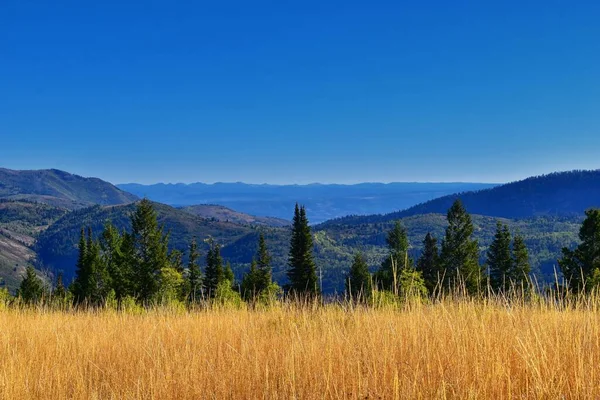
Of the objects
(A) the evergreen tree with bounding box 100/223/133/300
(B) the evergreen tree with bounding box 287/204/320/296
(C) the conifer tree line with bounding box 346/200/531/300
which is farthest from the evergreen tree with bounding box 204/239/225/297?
(C) the conifer tree line with bounding box 346/200/531/300

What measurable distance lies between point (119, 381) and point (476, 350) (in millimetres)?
3581

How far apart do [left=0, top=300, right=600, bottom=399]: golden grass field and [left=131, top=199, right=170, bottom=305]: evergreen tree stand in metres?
43.4

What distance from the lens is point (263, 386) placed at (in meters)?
4.23

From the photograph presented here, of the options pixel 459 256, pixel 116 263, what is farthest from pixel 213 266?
pixel 459 256

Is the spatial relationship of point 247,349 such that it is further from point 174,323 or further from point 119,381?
point 174,323

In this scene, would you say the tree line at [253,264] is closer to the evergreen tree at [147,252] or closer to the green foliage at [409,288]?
the evergreen tree at [147,252]

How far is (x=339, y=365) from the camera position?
4.51 metres

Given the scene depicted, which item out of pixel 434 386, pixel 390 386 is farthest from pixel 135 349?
pixel 434 386

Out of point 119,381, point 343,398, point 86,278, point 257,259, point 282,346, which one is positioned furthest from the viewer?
point 257,259

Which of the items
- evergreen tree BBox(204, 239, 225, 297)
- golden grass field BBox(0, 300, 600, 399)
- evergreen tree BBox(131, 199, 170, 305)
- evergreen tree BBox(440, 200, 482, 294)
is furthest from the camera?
evergreen tree BBox(204, 239, 225, 297)

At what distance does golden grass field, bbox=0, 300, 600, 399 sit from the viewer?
3.63 meters

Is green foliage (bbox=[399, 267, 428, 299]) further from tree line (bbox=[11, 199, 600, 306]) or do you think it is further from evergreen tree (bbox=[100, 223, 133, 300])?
evergreen tree (bbox=[100, 223, 133, 300])

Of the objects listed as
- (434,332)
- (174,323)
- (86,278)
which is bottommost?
(86,278)

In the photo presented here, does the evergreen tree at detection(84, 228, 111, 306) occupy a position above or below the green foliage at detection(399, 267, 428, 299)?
below
